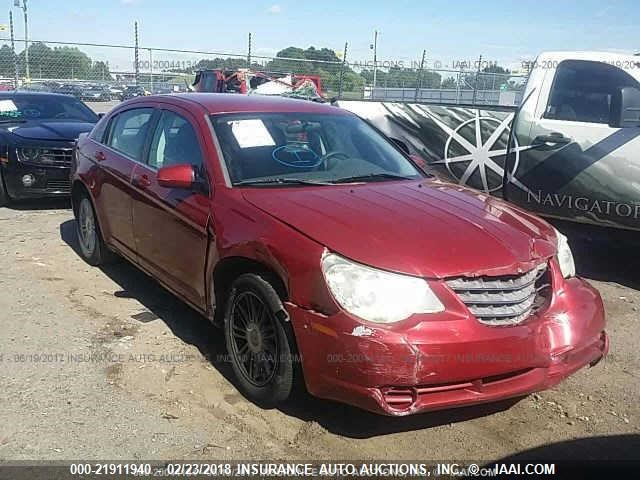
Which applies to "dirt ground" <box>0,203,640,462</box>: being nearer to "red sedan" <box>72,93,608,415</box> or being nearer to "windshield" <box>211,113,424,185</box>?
"red sedan" <box>72,93,608,415</box>

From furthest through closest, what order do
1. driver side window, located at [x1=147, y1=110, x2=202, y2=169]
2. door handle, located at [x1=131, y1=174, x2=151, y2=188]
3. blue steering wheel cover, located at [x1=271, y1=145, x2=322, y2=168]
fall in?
door handle, located at [x1=131, y1=174, x2=151, y2=188]
driver side window, located at [x1=147, y1=110, x2=202, y2=169]
blue steering wheel cover, located at [x1=271, y1=145, x2=322, y2=168]

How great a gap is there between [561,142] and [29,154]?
605cm

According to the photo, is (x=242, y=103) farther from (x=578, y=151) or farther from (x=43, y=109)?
(x=43, y=109)

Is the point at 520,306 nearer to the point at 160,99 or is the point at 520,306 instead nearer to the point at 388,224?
the point at 388,224

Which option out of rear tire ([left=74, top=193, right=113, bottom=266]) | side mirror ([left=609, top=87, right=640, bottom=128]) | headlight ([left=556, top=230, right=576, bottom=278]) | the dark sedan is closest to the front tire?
headlight ([left=556, top=230, right=576, bottom=278])

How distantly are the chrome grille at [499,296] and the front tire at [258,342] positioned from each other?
2.78ft

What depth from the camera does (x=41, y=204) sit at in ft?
28.2

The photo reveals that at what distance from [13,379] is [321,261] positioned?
2007 mm

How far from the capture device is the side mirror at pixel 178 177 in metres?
3.68

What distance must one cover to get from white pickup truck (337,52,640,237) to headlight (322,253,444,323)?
306 cm

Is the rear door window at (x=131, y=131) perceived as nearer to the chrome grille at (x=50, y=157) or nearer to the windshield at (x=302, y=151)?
the windshield at (x=302, y=151)

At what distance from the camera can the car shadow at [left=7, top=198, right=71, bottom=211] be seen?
8.34 metres

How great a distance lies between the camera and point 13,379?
3.58 meters

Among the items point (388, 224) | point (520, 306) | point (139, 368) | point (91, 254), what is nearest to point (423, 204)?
point (388, 224)
